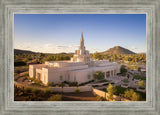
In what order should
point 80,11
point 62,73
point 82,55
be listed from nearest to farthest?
point 80,11 → point 62,73 → point 82,55

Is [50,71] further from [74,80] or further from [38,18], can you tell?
[38,18]

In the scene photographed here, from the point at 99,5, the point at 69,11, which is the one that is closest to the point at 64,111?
the point at 69,11

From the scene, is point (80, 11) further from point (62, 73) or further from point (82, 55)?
point (82, 55)

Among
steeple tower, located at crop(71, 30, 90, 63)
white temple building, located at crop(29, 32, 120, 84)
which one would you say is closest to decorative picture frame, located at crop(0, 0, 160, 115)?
white temple building, located at crop(29, 32, 120, 84)

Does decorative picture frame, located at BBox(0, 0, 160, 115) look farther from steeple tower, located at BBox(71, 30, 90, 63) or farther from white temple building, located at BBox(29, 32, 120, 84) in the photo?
steeple tower, located at BBox(71, 30, 90, 63)

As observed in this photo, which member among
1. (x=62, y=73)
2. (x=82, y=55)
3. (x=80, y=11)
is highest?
(x=80, y=11)

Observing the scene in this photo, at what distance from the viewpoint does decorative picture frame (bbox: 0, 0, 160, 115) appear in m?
3.79

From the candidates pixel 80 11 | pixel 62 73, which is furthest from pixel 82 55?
pixel 80 11

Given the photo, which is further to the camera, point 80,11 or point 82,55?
point 82,55

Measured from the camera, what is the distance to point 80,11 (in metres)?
3.94

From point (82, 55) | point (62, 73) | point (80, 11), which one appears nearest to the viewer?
point (80, 11)

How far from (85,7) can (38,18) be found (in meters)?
4.20

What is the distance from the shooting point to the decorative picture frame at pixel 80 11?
379 centimetres

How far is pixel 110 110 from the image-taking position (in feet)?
12.5
